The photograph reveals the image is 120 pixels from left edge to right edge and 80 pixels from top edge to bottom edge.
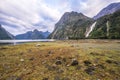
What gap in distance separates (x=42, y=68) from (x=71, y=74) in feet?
11.7

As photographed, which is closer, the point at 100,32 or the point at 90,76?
the point at 90,76

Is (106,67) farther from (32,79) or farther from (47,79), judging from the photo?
(32,79)

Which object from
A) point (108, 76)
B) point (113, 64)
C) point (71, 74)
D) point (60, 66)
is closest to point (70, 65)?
point (60, 66)

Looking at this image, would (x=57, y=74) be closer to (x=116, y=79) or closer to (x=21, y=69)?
(x=21, y=69)

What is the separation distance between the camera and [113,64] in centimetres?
1416

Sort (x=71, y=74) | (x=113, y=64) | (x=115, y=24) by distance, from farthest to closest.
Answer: (x=115, y=24), (x=113, y=64), (x=71, y=74)

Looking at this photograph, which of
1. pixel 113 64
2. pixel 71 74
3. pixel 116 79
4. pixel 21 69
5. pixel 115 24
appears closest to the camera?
pixel 116 79

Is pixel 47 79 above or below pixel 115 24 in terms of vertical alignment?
below

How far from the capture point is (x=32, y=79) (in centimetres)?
1092

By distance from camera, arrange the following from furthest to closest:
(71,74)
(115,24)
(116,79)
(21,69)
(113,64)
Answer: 1. (115,24)
2. (113,64)
3. (21,69)
4. (71,74)
5. (116,79)

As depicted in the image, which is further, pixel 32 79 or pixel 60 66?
pixel 60 66

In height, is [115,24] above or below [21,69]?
above

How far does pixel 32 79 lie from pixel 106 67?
8.11 meters

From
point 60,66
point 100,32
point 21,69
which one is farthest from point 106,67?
point 100,32
